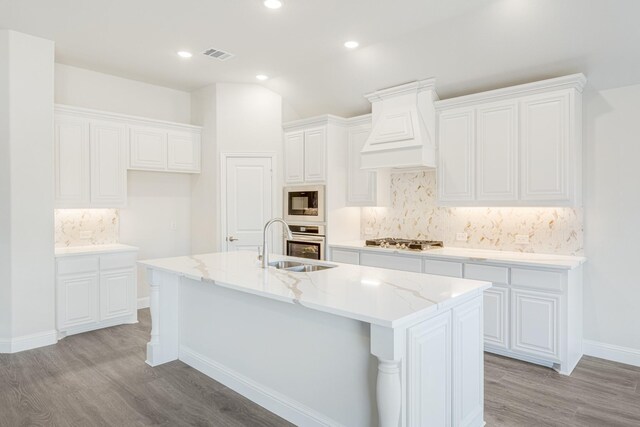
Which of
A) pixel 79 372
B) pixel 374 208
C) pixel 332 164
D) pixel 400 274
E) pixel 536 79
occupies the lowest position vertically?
pixel 79 372

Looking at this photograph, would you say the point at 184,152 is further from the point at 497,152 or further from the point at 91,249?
the point at 497,152

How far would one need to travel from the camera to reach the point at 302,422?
2.58 meters

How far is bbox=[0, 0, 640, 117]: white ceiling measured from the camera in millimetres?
3338

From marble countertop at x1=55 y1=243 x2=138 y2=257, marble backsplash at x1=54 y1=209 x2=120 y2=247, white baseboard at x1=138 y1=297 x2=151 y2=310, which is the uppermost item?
marble backsplash at x1=54 y1=209 x2=120 y2=247

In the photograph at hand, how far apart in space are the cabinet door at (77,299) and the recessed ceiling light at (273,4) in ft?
10.8

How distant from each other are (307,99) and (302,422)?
4151mm

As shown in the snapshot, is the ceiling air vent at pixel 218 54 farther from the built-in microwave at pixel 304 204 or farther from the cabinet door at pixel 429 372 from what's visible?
the cabinet door at pixel 429 372

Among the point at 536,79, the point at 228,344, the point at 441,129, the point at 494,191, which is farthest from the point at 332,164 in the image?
the point at 228,344

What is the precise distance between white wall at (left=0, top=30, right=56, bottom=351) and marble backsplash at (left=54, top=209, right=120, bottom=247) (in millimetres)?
632

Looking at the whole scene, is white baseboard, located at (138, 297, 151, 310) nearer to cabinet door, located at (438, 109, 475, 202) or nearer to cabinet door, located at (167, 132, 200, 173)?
cabinet door, located at (167, 132, 200, 173)

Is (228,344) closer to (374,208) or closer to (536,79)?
(374,208)

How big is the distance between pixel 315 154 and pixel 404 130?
1.33 metres

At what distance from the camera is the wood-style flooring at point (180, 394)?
270cm

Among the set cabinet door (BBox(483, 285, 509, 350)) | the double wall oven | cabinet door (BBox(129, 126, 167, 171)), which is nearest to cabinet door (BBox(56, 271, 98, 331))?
cabinet door (BBox(129, 126, 167, 171))
